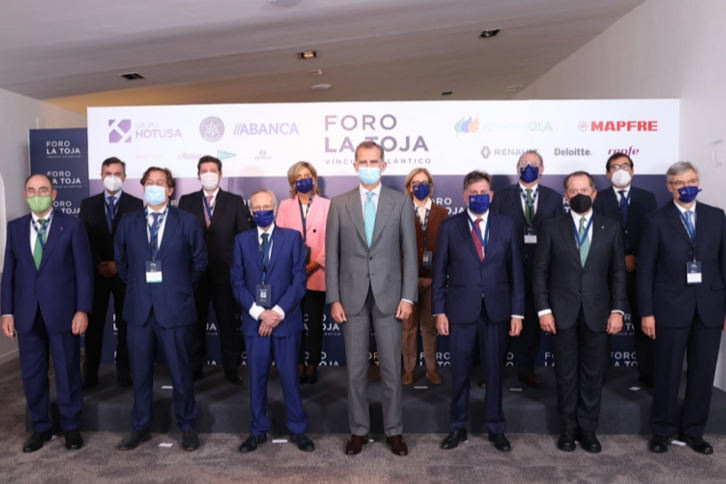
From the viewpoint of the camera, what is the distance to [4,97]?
242 inches

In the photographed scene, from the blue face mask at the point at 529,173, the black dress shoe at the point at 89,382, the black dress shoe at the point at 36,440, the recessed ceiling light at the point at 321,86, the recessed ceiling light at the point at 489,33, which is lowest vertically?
the black dress shoe at the point at 36,440

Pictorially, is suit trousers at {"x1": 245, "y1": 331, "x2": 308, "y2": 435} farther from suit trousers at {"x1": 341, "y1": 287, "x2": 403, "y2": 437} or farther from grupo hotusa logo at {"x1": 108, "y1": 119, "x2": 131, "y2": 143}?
grupo hotusa logo at {"x1": 108, "y1": 119, "x2": 131, "y2": 143}

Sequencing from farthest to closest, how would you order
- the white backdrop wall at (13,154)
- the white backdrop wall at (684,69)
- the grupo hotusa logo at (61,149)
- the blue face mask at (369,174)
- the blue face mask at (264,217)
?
the grupo hotusa logo at (61,149)
the white backdrop wall at (13,154)
the white backdrop wall at (684,69)
the blue face mask at (264,217)
the blue face mask at (369,174)

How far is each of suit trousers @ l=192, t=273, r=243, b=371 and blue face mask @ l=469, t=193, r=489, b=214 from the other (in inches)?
75.3

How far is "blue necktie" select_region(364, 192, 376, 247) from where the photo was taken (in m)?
3.49

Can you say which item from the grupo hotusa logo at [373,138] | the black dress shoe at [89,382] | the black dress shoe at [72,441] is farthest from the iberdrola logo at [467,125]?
the black dress shoe at [72,441]

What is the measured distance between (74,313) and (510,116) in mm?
3576

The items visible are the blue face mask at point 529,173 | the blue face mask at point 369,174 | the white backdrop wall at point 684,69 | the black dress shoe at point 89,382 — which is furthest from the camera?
the black dress shoe at point 89,382

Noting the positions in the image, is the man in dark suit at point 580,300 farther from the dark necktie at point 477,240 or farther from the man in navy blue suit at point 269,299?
the man in navy blue suit at point 269,299

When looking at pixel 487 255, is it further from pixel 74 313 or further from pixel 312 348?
pixel 74 313

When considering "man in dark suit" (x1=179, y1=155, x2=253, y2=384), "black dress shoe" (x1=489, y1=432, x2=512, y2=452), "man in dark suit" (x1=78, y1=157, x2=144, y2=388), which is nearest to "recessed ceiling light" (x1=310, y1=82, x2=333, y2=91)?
"man in dark suit" (x1=179, y1=155, x2=253, y2=384)

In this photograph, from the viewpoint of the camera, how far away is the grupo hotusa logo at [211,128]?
4.93 m

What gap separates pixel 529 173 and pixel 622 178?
2.26ft

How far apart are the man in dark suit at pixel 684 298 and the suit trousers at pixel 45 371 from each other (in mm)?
3521
